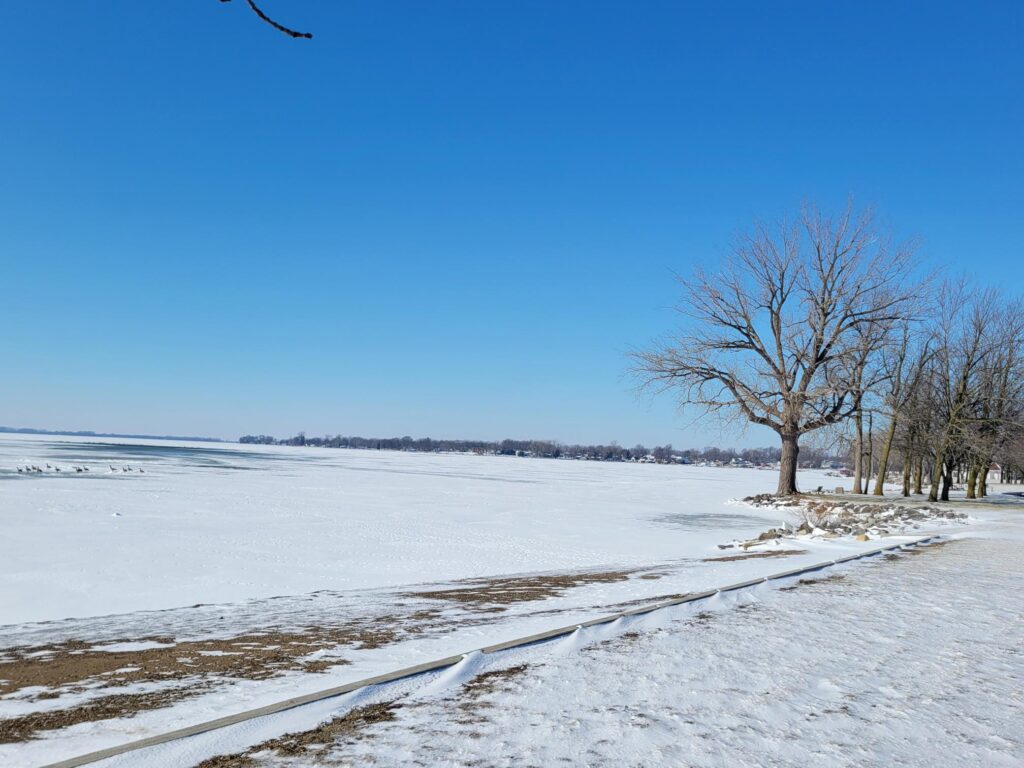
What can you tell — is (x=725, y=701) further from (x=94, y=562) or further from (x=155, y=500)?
(x=155, y=500)

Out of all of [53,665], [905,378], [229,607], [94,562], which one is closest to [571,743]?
[53,665]

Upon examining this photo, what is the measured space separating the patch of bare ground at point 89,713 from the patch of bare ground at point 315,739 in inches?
41.9

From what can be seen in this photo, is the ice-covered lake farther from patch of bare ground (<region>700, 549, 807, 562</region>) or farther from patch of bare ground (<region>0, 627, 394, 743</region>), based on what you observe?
patch of bare ground (<region>0, 627, 394, 743</region>)

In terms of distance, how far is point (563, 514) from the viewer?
23.1 metres

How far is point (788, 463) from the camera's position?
29781 millimetres

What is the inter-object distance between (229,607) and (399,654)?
13.0ft

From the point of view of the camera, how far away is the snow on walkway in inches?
135

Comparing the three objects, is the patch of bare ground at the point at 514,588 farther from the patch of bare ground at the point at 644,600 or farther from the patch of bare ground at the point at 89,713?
the patch of bare ground at the point at 89,713

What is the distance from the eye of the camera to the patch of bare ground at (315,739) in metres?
3.27

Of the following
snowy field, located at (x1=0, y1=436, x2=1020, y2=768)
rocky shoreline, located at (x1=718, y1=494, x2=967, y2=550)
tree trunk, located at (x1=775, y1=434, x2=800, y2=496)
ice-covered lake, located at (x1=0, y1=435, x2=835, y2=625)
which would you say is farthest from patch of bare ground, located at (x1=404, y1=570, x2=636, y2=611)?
tree trunk, located at (x1=775, y1=434, x2=800, y2=496)

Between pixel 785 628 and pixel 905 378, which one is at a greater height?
pixel 905 378

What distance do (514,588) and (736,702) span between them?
520 cm

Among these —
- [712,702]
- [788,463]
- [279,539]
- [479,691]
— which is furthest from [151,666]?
[788,463]

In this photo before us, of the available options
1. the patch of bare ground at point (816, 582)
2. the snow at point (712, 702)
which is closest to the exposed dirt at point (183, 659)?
the snow at point (712, 702)
